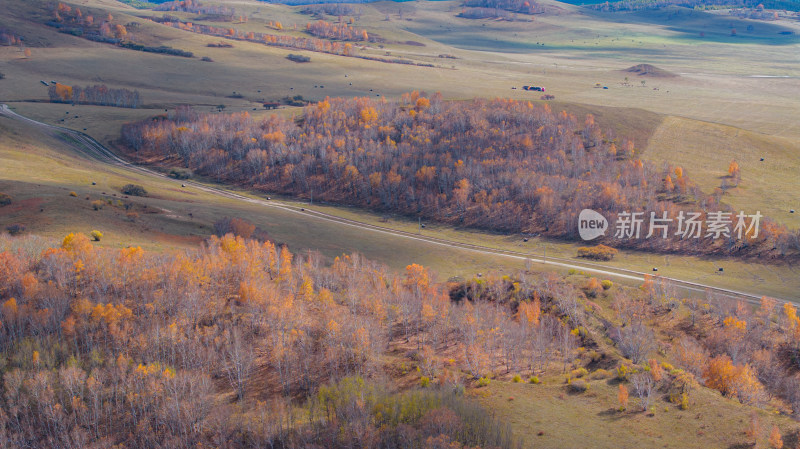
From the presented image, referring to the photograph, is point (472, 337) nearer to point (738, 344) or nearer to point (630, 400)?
point (630, 400)

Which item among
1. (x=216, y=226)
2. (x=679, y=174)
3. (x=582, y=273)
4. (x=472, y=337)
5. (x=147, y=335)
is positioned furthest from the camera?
(x=679, y=174)

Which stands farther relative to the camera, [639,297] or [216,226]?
[216,226]

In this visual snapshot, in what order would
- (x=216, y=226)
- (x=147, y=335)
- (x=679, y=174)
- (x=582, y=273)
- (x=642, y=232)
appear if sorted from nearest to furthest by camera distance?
(x=147, y=335) → (x=582, y=273) → (x=216, y=226) → (x=642, y=232) → (x=679, y=174)

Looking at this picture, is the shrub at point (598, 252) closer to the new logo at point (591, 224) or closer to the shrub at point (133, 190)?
the new logo at point (591, 224)

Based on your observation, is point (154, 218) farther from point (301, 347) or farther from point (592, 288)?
point (592, 288)

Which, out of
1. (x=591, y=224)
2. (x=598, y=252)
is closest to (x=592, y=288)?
(x=598, y=252)

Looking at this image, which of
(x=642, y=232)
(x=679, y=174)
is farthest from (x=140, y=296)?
(x=679, y=174)
